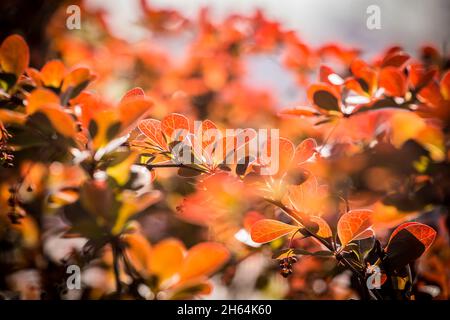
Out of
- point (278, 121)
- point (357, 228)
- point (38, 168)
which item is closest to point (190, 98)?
point (278, 121)

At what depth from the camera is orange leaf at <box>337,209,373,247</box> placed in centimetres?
56

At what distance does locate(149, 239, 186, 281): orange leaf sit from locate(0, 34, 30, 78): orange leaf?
381 millimetres

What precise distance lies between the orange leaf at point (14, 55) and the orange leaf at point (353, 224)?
0.58 m

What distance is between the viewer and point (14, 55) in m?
0.59

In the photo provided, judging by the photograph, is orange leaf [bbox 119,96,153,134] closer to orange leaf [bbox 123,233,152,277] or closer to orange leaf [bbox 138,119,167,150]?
orange leaf [bbox 138,119,167,150]

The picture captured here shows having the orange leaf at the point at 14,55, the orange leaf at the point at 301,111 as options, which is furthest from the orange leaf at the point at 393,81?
the orange leaf at the point at 14,55

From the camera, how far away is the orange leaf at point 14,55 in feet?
1.91

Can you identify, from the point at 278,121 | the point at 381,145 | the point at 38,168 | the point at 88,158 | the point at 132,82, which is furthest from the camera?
the point at 132,82

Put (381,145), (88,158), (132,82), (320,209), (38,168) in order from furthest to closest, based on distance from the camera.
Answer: (132,82) → (38,168) → (381,145) → (320,209) → (88,158)

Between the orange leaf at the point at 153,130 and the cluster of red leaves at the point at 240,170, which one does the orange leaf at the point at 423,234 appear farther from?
the orange leaf at the point at 153,130

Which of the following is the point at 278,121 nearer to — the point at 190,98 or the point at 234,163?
the point at 190,98
